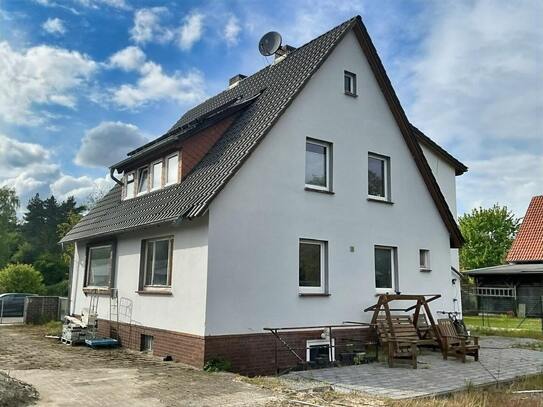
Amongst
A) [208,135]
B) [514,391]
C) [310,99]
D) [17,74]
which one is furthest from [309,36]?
[514,391]

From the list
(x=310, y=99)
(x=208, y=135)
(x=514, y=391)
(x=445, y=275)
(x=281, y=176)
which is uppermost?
(x=310, y=99)

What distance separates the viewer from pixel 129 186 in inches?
619

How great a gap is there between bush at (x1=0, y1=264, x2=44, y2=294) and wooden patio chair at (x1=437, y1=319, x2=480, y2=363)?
23.7 m

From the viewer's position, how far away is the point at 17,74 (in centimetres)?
1161

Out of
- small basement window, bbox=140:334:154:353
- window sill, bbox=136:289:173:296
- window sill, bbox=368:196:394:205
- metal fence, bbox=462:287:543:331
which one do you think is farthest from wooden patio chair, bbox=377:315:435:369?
metal fence, bbox=462:287:543:331

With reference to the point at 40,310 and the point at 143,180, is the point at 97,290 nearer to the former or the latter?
the point at 143,180

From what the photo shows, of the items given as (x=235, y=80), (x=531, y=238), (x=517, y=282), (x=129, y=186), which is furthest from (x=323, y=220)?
(x=531, y=238)

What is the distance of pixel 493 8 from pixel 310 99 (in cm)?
486

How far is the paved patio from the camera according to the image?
344 inches

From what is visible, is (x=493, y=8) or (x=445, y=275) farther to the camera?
(x=445, y=275)

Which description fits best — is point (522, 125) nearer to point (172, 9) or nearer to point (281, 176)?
point (281, 176)

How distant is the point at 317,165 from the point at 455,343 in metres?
5.62

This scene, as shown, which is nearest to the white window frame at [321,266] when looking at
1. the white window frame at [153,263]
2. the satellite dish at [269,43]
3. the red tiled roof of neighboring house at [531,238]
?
the white window frame at [153,263]

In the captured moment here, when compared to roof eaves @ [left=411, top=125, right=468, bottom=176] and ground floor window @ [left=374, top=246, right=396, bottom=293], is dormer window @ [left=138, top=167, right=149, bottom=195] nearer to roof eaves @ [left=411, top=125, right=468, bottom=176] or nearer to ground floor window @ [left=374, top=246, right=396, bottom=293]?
ground floor window @ [left=374, top=246, right=396, bottom=293]
